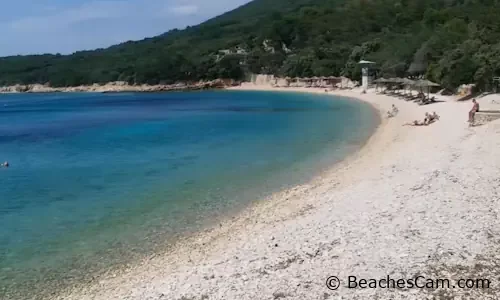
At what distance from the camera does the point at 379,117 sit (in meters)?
39.9

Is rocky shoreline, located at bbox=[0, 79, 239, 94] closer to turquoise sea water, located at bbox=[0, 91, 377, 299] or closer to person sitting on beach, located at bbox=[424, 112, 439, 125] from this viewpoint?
turquoise sea water, located at bbox=[0, 91, 377, 299]

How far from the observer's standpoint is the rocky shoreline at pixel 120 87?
124500 millimetres

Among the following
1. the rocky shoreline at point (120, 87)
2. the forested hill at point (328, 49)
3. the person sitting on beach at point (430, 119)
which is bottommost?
the rocky shoreline at point (120, 87)

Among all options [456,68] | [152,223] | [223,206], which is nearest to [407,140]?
[223,206]

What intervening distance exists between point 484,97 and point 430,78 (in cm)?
1750

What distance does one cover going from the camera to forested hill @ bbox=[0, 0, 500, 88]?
62.3 metres

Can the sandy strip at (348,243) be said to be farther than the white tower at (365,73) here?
No

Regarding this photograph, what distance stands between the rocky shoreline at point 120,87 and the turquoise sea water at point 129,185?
85112 millimetres

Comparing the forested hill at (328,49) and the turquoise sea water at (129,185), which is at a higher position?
the forested hill at (328,49)

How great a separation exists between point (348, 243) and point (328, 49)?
106m

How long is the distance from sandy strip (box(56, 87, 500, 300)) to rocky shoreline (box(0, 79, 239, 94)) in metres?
109

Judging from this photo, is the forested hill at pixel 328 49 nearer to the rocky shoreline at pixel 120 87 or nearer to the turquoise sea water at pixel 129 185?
the rocky shoreline at pixel 120 87

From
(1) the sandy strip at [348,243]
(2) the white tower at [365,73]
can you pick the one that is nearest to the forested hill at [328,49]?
(2) the white tower at [365,73]

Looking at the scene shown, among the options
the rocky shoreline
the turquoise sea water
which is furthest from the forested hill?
the turquoise sea water
